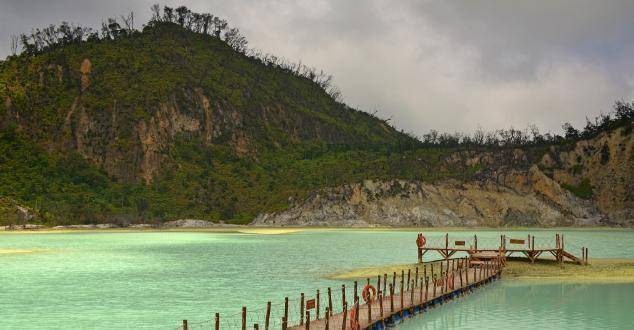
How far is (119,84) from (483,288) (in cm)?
15808

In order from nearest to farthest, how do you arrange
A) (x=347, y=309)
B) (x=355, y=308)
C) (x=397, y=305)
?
(x=355, y=308)
(x=397, y=305)
(x=347, y=309)

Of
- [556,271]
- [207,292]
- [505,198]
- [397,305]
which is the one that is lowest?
[207,292]

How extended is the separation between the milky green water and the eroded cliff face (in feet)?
270

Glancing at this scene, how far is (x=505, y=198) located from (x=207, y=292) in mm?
121754

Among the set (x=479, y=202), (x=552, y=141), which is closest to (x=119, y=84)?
(x=479, y=202)

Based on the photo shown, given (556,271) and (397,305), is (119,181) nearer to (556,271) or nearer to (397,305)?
(556,271)

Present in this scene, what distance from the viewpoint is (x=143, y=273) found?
5497cm

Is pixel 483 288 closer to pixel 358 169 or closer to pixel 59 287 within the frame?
pixel 59 287

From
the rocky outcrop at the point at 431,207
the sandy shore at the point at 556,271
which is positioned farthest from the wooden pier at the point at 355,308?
the rocky outcrop at the point at 431,207

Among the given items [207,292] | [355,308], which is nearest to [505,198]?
[207,292]

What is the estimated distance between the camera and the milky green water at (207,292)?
3475 cm

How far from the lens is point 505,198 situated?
157 meters

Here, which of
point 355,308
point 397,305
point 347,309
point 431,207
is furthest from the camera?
point 431,207

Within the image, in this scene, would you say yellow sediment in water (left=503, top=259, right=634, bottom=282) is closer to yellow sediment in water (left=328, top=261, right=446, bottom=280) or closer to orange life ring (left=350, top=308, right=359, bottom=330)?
yellow sediment in water (left=328, top=261, right=446, bottom=280)
